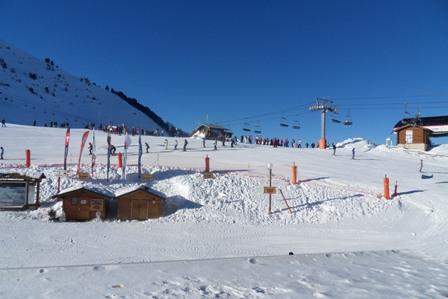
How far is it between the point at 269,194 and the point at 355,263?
46.5 feet

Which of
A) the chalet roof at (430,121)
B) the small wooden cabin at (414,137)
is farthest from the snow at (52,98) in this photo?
the small wooden cabin at (414,137)

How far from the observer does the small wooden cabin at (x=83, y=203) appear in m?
20.3

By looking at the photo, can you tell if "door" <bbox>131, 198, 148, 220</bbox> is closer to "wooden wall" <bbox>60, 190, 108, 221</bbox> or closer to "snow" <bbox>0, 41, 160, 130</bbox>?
"wooden wall" <bbox>60, 190, 108, 221</bbox>

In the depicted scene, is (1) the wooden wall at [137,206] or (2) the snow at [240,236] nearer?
(2) the snow at [240,236]

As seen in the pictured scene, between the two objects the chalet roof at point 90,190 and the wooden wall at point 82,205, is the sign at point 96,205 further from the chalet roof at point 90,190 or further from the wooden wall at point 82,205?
the chalet roof at point 90,190

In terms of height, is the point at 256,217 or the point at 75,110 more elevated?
the point at 75,110

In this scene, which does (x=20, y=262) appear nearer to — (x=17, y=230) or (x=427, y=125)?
(x=17, y=230)

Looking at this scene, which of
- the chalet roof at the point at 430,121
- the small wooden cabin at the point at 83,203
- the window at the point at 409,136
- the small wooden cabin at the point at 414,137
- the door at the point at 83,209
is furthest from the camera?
the chalet roof at the point at 430,121

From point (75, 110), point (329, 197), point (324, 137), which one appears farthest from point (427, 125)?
point (75, 110)

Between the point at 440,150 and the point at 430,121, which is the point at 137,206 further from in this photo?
the point at 430,121

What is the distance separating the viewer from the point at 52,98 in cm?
13275

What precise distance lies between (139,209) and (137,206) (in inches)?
6.9

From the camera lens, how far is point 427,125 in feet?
219

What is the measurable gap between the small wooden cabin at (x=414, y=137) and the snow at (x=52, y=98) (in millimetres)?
76033
